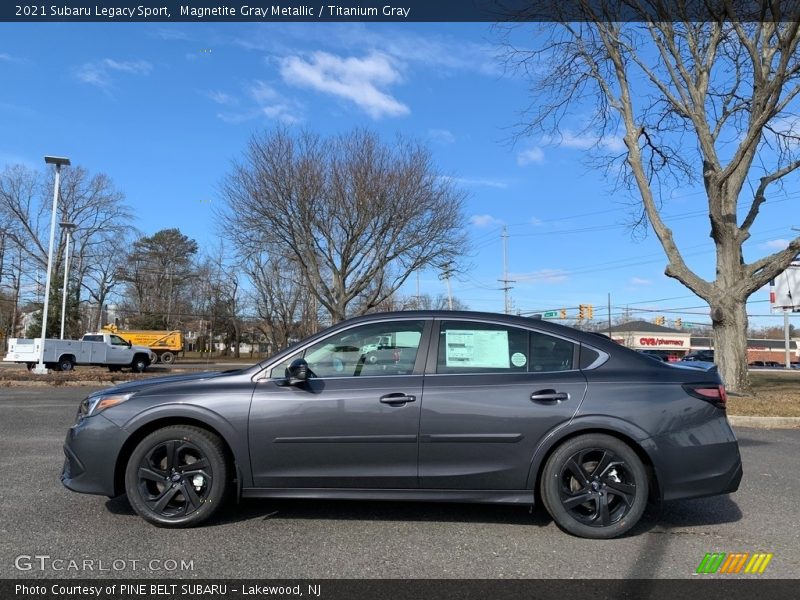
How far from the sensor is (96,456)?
4434 millimetres

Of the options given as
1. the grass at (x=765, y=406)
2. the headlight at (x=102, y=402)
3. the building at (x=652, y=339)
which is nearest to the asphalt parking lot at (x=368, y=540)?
the headlight at (x=102, y=402)

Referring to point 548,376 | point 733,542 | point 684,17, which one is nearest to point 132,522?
point 548,376

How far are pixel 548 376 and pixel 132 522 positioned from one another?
128 inches

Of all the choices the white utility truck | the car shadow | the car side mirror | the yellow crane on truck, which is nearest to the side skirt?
the car shadow

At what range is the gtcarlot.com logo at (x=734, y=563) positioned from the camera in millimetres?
3824

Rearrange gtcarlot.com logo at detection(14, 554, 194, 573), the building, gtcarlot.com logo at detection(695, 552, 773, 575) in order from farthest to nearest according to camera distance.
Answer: the building, gtcarlot.com logo at detection(695, 552, 773, 575), gtcarlot.com logo at detection(14, 554, 194, 573)

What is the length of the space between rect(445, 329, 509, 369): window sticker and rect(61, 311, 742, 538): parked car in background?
0.12 metres

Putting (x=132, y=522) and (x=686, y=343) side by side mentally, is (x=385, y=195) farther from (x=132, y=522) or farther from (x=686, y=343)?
(x=686, y=343)

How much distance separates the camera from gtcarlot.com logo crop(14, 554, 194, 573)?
3633mm

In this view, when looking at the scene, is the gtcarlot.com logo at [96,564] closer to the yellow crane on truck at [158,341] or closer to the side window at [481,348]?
the side window at [481,348]

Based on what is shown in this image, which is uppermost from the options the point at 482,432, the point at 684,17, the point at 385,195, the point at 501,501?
the point at 684,17

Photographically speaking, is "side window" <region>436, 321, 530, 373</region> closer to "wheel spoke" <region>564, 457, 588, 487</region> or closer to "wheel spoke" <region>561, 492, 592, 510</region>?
"wheel spoke" <region>564, 457, 588, 487</region>

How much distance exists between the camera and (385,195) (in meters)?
27.5

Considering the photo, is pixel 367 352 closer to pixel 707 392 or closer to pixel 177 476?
pixel 177 476
